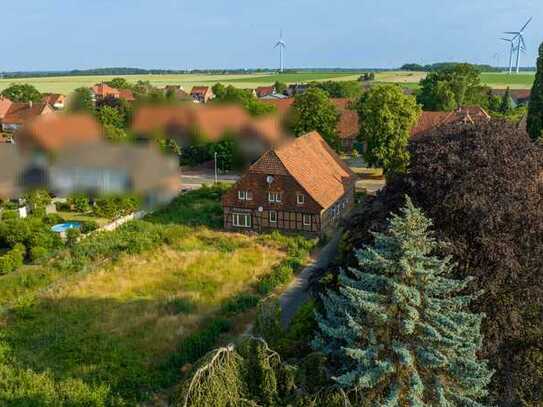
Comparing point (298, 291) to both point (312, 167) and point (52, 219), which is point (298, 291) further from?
point (52, 219)

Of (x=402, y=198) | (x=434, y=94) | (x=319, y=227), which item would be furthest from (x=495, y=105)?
(x=402, y=198)

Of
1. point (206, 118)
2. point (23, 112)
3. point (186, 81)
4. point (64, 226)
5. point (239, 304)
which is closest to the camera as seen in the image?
point (239, 304)

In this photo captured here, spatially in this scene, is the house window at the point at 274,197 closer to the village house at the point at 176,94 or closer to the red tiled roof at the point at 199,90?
the village house at the point at 176,94

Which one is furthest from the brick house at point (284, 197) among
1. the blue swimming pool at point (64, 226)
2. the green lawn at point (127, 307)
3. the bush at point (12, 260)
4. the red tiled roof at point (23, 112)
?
the red tiled roof at point (23, 112)

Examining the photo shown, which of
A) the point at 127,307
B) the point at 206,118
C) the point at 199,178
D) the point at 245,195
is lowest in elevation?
the point at 127,307

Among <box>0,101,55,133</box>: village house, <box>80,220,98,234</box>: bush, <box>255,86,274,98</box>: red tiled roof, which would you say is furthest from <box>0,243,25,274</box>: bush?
<box>255,86,274,98</box>: red tiled roof

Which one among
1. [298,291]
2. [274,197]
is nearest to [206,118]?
[274,197]

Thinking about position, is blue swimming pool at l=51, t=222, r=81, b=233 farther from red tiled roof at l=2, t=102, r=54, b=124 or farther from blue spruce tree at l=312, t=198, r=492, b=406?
red tiled roof at l=2, t=102, r=54, b=124
